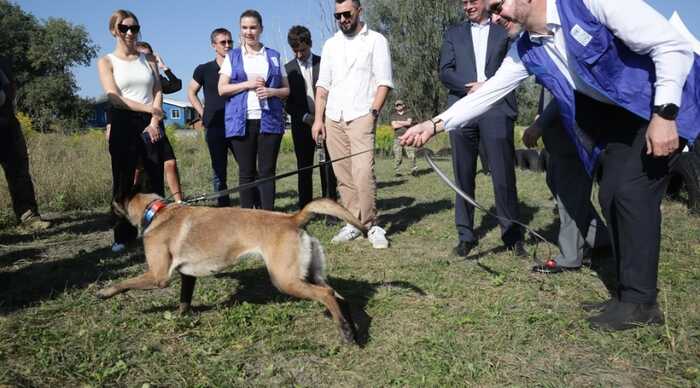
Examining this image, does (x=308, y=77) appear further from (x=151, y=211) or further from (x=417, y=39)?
(x=417, y=39)

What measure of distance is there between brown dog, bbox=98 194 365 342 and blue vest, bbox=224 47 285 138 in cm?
193

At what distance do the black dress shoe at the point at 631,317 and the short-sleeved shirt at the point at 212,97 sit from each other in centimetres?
553

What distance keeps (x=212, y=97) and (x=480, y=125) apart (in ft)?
13.5

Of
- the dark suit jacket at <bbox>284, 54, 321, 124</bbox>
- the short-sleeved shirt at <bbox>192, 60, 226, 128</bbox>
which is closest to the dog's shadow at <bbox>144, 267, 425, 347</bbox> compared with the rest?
the dark suit jacket at <bbox>284, 54, 321, 124</bbox>

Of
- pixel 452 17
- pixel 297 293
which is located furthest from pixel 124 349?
pixel 452 17

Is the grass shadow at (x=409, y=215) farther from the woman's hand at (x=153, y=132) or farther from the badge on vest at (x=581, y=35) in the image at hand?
the badge on vest at (x=581, y=35)

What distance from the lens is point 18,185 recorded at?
640 cm

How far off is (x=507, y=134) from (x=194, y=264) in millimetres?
3031

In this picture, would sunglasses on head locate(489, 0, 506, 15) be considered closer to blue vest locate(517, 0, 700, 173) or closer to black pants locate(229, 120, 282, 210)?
blue vest locate(517, 0, 700, 173)

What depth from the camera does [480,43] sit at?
187 inches

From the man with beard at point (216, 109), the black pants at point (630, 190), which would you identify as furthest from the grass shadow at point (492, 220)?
the man with beard at point (216, 109)

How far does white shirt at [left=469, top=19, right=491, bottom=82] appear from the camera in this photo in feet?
15.5

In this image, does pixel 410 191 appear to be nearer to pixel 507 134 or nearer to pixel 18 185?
pixel 507 134

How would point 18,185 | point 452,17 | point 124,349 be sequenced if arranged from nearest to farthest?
1. point 124,349
2. point 18,185
3. point 452,17
